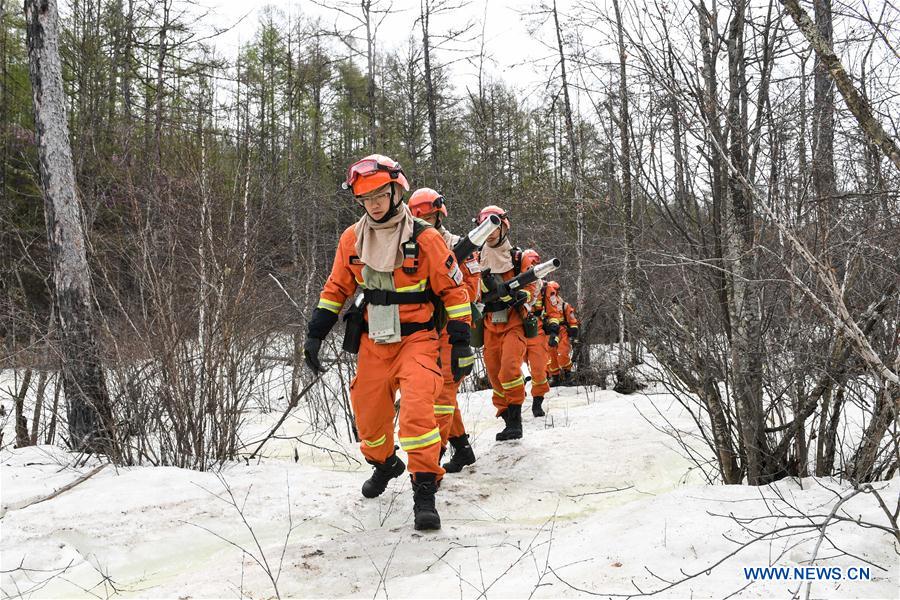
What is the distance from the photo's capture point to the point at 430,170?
13758 millimetres

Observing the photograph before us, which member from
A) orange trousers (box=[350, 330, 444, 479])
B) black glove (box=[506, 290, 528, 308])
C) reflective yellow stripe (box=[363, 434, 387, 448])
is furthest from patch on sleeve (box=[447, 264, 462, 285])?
black glove (box=[506, 290, 528, 308])

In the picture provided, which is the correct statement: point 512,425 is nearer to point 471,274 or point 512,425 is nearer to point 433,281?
point 471,274

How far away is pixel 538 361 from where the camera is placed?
22.9 ft

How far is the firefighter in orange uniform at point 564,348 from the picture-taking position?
1011cm

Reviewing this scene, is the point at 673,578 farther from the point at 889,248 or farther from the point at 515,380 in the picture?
the point at 515,380

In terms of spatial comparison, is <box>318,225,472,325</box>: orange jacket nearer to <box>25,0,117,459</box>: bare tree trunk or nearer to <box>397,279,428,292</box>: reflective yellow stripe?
<box>397,279,428,292</box>: reflective yellow stripe

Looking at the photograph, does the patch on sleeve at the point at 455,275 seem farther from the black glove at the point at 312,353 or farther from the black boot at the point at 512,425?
the black boot at the point at 512,425

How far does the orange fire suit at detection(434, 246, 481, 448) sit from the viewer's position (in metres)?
4.30

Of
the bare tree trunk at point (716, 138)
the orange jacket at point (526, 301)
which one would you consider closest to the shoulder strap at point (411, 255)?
the bare tree trunk at point (716, 138)

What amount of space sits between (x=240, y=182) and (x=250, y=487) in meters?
4.08

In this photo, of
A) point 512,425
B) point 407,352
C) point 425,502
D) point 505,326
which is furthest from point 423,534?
point 505,326

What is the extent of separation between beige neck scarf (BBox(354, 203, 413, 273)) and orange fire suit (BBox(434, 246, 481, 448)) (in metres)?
0.78

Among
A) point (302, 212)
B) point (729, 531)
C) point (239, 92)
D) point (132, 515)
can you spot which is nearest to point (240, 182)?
point (132, 515)

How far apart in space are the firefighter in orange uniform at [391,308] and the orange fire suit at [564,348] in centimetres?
625
